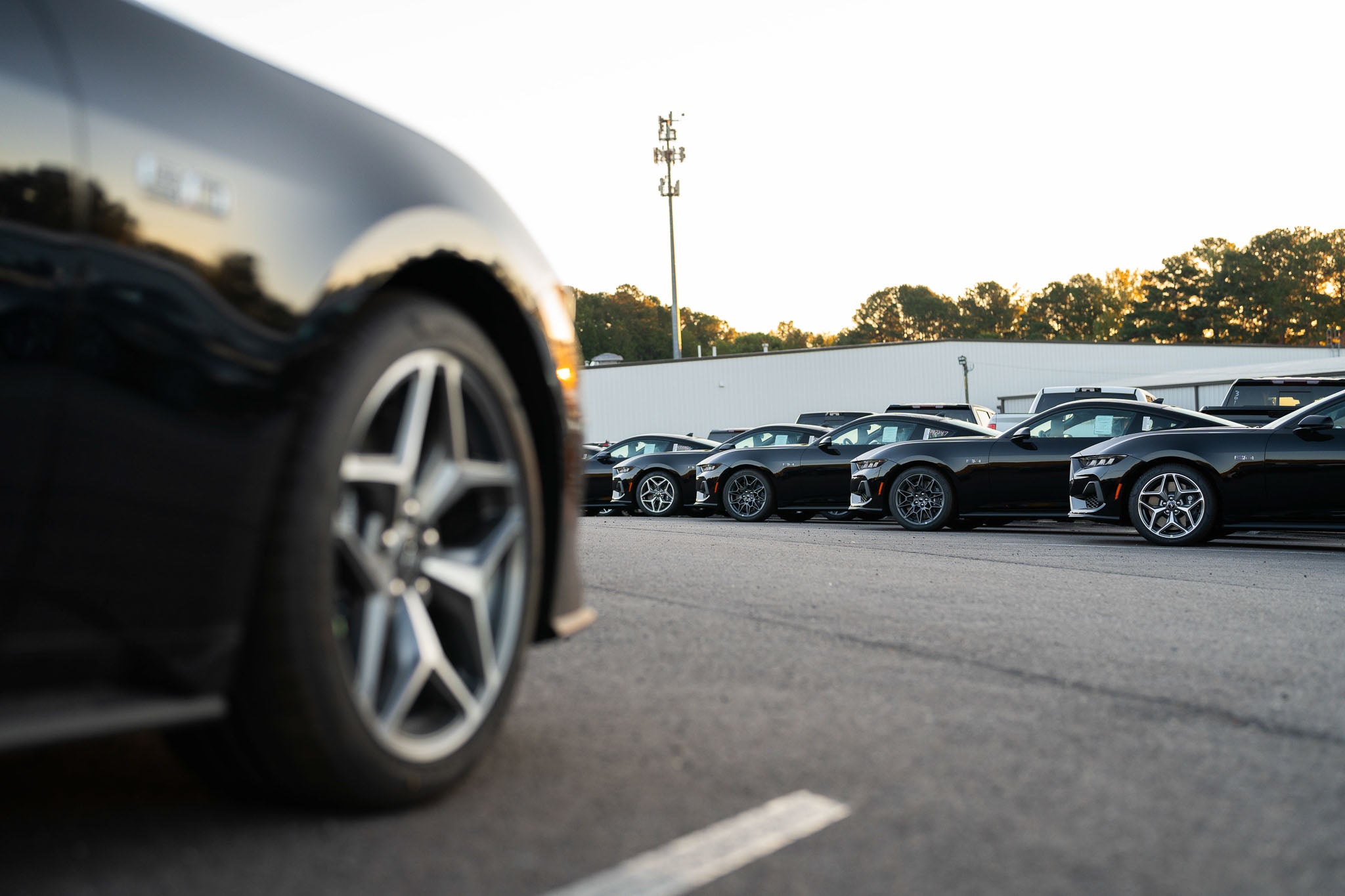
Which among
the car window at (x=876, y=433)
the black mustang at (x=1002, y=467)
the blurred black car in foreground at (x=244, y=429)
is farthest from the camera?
the car window at (x=876, y=433)

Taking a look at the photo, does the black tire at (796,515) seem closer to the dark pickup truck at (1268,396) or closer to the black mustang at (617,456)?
the black mustang at (617,456)

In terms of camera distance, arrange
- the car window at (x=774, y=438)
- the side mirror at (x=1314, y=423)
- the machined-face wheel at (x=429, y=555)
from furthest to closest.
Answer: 1. the car window at (x=774, y=438)
2. the side mirror at (x=1314, y=423)
3. the machined-face wheel at (x=429, y=555)

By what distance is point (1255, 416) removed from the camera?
16.3m

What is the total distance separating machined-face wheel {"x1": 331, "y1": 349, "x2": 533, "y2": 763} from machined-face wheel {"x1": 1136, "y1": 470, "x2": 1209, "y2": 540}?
9804 millimetres

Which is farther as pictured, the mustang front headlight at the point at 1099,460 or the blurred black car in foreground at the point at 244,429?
the mustang front headlight at the point at 1099,460

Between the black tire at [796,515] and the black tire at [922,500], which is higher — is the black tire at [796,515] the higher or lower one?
the lower one

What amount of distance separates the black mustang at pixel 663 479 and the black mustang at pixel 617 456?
0.16 m

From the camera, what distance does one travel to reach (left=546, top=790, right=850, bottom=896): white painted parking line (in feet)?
6.81

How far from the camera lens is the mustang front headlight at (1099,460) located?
11461mm

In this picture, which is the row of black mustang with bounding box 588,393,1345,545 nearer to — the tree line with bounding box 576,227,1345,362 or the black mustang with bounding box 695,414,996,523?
the black mustang with bounding box 695,414,996,523

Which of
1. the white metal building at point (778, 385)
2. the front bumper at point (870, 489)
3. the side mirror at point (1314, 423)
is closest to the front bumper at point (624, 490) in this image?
the front bumper at point (870, 489)

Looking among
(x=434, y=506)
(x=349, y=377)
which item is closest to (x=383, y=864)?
(x=434, y=506)

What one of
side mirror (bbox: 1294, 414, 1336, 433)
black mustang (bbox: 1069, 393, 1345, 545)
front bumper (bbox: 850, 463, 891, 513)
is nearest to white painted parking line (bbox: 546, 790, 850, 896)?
black mustang (bbox: 1069, 393, 1345, 545)

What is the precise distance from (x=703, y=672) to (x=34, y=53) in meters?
2.81
